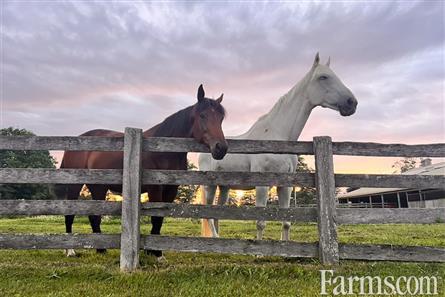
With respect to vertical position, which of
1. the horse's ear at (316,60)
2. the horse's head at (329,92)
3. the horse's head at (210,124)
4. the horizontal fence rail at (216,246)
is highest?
the horse's ear at (316,60)

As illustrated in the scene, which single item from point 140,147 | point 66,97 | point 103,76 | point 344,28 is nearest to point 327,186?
point 140,147

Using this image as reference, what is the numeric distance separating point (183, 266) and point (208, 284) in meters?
0.69

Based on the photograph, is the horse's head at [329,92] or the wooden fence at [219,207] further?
the horse's head at [329,92]

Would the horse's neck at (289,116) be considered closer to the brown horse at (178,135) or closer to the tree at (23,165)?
the brown horse at (178,135)

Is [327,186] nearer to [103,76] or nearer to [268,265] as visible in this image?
[268,265]

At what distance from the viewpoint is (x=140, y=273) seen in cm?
378

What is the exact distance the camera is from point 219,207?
425cm

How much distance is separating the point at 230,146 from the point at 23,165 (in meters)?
52.8

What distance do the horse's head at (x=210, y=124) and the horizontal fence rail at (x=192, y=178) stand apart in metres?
0.35

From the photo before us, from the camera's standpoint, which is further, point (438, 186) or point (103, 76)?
point (103, 76)

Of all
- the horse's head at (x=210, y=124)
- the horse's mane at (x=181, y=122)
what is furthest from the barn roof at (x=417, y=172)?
the horse's head at (x=210, y=124)

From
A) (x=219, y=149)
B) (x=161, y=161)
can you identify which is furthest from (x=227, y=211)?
(x=161, y=161)

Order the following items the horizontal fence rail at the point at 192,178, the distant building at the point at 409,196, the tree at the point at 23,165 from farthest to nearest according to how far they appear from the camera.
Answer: the tree at the point at 23,165 → the distant building at the point at 409,196 → the horizontal fence rail at the point at 192,178

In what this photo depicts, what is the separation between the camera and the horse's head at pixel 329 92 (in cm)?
541
